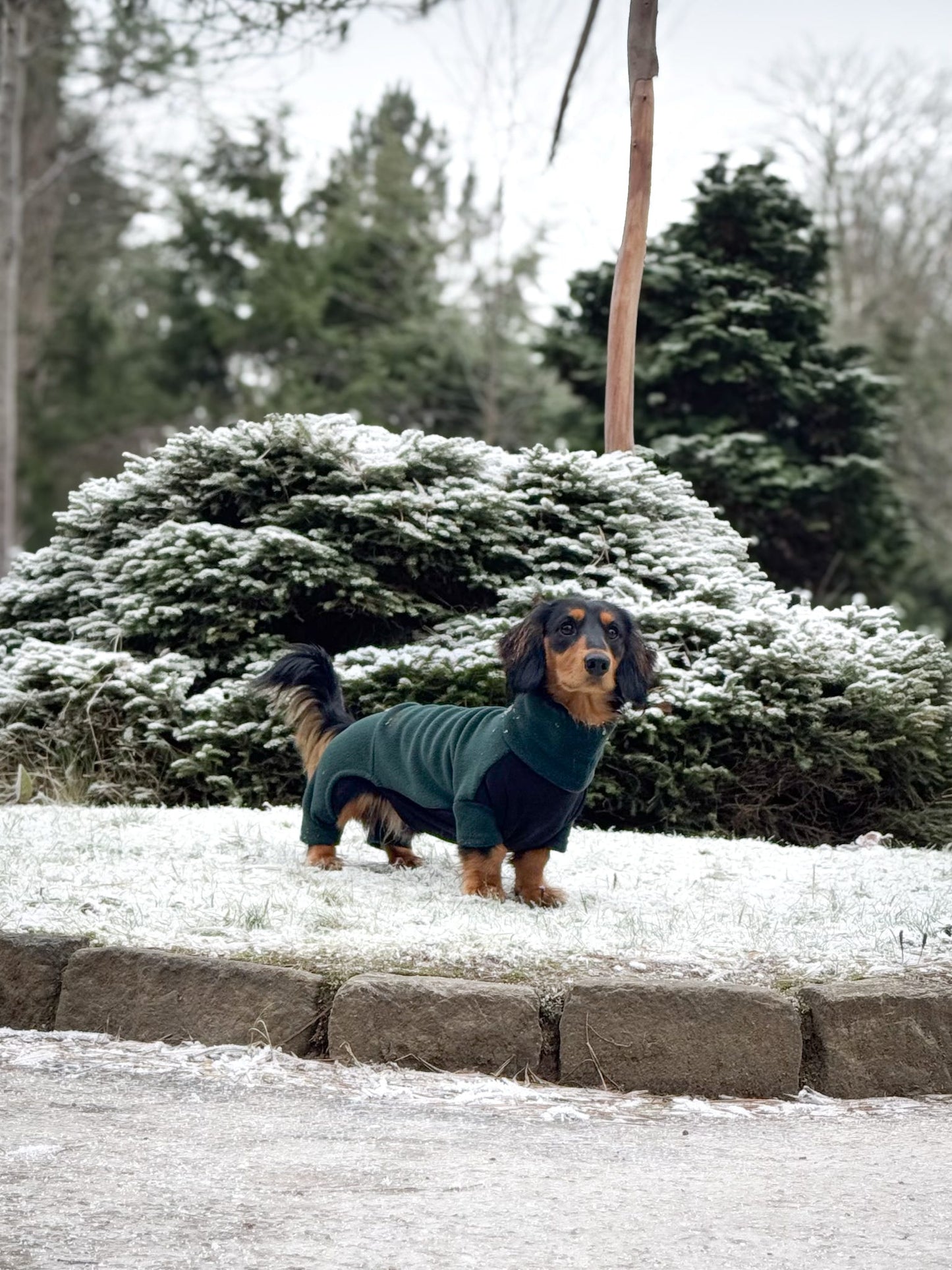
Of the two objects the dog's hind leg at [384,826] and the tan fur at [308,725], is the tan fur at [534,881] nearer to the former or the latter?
the dog's hind leg at [384,826]

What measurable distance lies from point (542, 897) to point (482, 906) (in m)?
0.30

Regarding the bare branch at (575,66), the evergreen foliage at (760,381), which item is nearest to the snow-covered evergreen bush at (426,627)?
the bare branch at (575,66)

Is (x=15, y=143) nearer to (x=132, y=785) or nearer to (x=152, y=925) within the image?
(x=132, y=785)

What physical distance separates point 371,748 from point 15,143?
2067 centimetres

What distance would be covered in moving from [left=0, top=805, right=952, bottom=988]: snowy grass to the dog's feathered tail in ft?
1.46

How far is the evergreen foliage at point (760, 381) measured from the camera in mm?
15578

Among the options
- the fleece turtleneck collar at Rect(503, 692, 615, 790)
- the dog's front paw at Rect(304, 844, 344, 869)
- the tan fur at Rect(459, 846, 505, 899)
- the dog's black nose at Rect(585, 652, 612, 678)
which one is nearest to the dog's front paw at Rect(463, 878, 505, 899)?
the tan fur at Rect(459, 846, 505, 899)

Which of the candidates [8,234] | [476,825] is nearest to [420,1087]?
[476,825]

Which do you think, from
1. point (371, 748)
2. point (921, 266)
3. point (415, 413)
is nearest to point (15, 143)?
point (415, 413)

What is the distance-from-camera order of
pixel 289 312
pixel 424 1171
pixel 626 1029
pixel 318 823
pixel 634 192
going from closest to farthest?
pixel 424 1171 < pixel 626 1029 < pixel 318 823 < pixel 634 192 < pixel 289 312

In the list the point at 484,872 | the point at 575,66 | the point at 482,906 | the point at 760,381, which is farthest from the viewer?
the point at 760,381

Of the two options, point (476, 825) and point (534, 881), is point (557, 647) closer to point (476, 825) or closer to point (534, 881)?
point (476, 825)

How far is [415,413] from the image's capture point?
2588cm

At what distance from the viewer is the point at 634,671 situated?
462 centimetres
